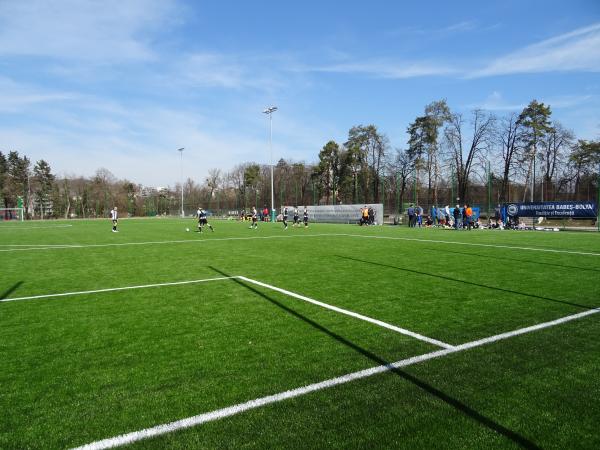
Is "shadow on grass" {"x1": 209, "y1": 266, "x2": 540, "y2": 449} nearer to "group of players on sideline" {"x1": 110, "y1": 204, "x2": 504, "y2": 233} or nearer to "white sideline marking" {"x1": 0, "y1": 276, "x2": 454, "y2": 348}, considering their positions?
"white sideline marking" {"x1": 0, "y1": 276, "x2": 454, "y2": 348}

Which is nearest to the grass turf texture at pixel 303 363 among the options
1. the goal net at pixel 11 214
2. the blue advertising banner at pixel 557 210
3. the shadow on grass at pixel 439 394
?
the shadow on grass at pixel 439 394

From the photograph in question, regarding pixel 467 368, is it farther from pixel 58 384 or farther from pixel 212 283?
pixel 212 283

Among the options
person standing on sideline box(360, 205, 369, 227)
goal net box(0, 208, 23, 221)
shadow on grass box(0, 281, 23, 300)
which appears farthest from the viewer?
goal net box(0, 208, 23, 221)

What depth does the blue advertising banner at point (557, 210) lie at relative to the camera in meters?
27.0

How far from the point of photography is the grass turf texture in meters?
3.20

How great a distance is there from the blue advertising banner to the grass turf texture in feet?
69.0

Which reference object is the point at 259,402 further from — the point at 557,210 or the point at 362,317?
the point at 557,210

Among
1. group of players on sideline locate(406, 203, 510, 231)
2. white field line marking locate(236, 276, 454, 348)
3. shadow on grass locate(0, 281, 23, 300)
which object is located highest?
group of players on sideline locate(406, 203, 510, 231)

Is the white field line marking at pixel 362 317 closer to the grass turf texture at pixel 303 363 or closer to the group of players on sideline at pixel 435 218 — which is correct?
the grass turf texture at pixel 303 363

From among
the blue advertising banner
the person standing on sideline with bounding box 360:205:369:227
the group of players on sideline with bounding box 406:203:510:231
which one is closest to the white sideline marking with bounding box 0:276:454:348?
the group of players on sideline with bounding box 406:203:510:231

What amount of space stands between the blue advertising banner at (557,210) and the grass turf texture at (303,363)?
828 inches

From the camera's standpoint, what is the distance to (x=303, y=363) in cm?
453

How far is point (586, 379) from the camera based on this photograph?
4004 mm

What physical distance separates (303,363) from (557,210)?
29.5 meters
